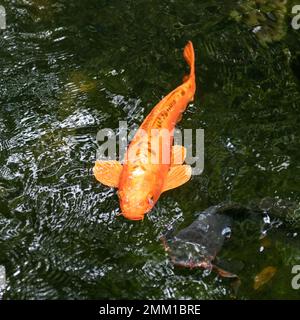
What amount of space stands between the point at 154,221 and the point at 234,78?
2128 millimetres

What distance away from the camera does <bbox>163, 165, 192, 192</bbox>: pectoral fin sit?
16.3ft

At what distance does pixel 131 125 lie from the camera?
18.5ft

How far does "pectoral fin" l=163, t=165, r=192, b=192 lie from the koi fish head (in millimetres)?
313

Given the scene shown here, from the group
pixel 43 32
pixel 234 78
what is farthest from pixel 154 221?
pixel 43 32

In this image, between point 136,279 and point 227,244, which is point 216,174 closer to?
point 227,244

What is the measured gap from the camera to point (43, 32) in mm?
6656

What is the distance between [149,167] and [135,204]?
0.37 m
